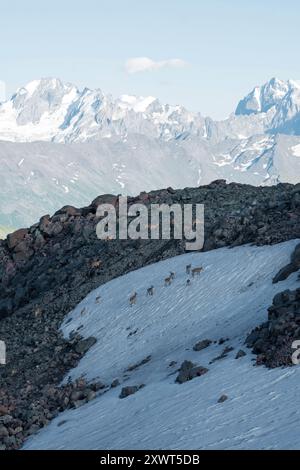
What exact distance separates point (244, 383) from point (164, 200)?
115 ft

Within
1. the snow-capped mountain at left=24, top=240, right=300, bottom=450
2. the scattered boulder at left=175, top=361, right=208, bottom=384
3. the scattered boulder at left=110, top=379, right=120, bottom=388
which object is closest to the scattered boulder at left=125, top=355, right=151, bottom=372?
the snow-capped mountain at left=24, top=240, right=300, bottom=450

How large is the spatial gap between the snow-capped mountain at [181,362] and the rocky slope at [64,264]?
1318mm

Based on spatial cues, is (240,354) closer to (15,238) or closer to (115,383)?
(115,383)

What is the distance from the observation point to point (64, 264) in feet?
166

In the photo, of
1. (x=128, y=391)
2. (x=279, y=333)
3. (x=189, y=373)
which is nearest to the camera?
(x=279, y=333)

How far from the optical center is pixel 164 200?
5656cm

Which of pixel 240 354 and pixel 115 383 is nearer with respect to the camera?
pixel 240 354

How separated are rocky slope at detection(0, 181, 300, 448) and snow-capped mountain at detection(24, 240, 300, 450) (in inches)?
51.9

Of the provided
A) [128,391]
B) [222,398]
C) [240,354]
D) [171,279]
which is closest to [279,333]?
[240,354]

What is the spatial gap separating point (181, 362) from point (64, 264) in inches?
950

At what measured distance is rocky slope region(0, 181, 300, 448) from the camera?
32375mm
